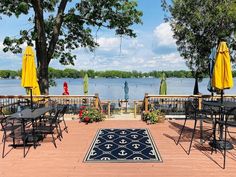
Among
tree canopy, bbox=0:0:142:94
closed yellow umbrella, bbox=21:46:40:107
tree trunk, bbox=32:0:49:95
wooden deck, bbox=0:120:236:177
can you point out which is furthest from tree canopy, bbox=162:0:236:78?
closed yellow umbrella, bbox=21:46:40:107

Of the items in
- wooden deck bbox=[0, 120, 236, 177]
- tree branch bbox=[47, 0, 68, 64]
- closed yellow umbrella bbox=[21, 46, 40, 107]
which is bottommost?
wooden deck bbox=[0, 120, 236, 177]

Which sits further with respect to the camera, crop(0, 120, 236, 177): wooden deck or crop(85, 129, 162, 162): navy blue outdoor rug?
crop(85, 129, 162, 162): navy blue outdoor rug

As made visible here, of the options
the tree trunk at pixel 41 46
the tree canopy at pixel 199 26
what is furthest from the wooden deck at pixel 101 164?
the tree canopy at pixel 199 26

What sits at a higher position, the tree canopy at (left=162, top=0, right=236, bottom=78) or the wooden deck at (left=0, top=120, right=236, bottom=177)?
the tree canopy at (left=162, top=0, right=236, bottom=78)

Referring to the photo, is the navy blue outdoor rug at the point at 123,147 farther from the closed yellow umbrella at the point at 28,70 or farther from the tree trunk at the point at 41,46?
the tree trunk at the point at 41,46

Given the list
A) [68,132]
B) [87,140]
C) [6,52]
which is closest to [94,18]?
[6,52]

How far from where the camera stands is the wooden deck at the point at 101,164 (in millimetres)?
5102

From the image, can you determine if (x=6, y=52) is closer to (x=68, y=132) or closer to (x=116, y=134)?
(x=68, y=132)

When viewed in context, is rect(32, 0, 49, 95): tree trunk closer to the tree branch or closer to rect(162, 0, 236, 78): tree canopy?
the tree branch

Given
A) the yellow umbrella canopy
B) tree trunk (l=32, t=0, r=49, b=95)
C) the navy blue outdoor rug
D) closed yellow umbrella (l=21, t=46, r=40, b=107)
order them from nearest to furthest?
the navy blue outdoor rug
the yellow umbrella canopy
closed yellow umbrella (l=21, t=46, r=40, b=107)
tree trunk (l=32, t=0, r=49, b=95)

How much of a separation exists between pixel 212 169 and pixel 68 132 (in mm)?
4776

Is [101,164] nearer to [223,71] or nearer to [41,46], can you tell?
[223,71]

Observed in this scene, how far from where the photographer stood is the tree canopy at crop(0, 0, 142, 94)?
14.0m

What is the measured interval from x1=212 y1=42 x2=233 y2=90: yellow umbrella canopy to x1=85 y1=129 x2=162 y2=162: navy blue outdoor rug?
6.62 feet
